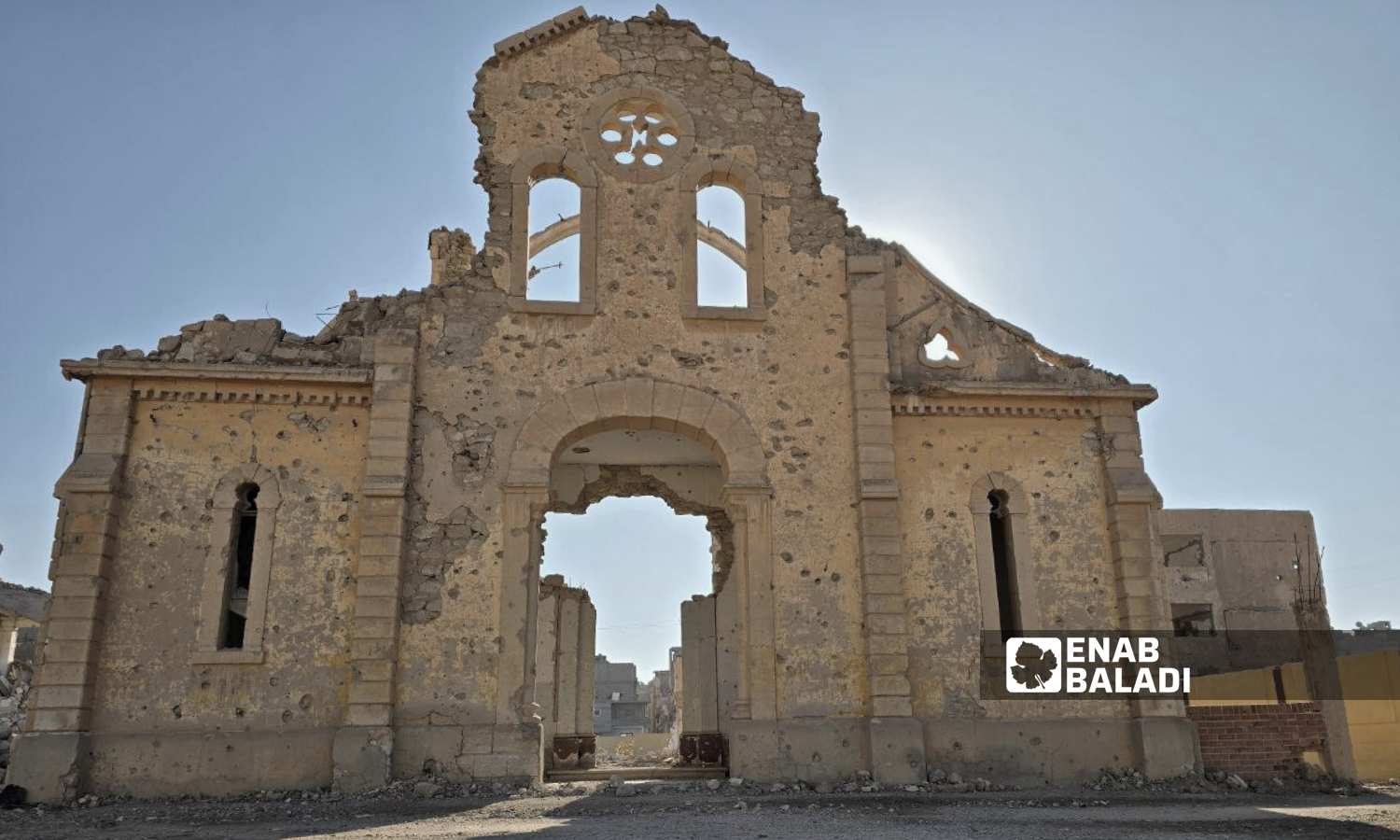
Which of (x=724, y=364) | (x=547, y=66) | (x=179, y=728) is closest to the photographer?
(x=179, y=728)

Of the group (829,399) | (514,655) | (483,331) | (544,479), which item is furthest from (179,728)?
(829,399)

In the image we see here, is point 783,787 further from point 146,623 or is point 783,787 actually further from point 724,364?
point 146,623

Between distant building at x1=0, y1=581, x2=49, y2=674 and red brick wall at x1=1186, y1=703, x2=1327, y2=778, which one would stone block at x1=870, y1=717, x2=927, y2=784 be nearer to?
red brick wall at x1=1186, y1=703, x2=1327, y2=778

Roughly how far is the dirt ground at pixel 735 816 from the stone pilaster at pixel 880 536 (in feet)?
2.24

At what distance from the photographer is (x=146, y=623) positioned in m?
11.3

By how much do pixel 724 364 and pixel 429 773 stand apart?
5.41 meters

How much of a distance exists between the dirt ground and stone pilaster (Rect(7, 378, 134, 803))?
0.51 m

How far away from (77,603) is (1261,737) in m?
12.6

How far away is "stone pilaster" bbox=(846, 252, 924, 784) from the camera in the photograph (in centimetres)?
1148

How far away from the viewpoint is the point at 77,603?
36.4ft

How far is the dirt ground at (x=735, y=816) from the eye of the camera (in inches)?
319

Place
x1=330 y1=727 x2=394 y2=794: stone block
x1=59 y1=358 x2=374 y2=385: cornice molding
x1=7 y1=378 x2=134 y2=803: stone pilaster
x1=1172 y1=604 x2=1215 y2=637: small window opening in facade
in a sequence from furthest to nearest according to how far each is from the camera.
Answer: x1=1172 y1=604 x2=1215 y2=637: small window opening in facade
x1=59 y1=358 x2=374 y2=385: cornice molding
x1=330 y1=727 x2=394 y2=794: stone block
x1=7 y1=378 x2=134 y2=803: stone pilaster

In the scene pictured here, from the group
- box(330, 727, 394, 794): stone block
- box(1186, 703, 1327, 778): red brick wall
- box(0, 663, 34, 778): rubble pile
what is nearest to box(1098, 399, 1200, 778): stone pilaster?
box(1186, 703, 1327, 778): red brick wall

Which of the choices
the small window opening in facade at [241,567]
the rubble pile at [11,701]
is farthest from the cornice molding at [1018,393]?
the rubble pile at [11,701]
